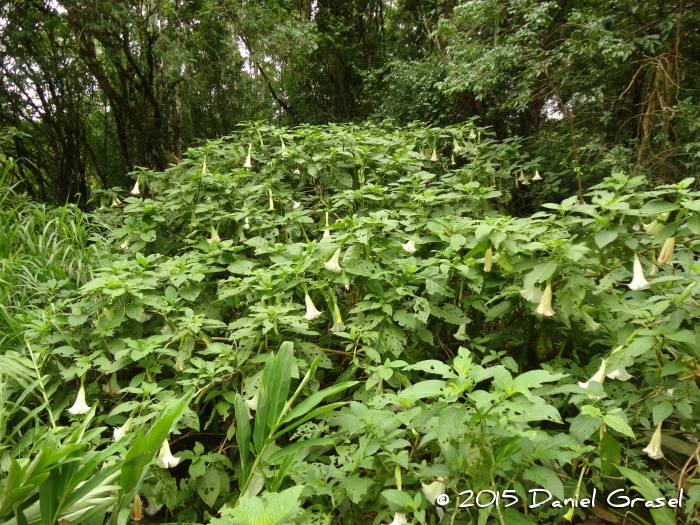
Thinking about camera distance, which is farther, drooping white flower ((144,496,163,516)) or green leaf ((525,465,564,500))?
drooping white flower ((144,496,163,516))

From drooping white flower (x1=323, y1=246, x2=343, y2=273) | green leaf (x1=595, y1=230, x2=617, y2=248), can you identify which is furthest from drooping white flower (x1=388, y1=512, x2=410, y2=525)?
green leaf (x1=595, y1=230, x2=617, y2=248)

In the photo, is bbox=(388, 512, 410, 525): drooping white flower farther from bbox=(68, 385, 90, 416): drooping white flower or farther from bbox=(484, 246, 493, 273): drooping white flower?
bbox=(68, 385, 90, 416): drooping white flower

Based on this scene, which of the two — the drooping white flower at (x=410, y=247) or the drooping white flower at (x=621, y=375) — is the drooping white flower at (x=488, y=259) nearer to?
the drooping white flower at (x=410, y=247)

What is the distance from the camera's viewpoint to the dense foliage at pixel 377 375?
1.19 metres

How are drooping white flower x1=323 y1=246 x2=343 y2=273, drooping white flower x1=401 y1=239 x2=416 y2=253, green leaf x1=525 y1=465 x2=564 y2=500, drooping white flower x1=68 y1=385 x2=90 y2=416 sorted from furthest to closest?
drooping white flower x1=401 y1=239 x2=416 y2=253 < drooping white flower x1=323 y1=246 x2=343 y2=273 < drooping white flower x1=68 y1=385 x2=90 y2=416 < green leaf x1=525 y1=465 x2=564 y2=500

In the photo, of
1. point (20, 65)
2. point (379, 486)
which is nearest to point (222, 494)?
Result: point (379, 486)

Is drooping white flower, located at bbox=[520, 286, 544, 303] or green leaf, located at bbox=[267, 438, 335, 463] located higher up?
drooping white flower, located at bbox=[520, 286, 544, 303]

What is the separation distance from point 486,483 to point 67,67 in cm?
804

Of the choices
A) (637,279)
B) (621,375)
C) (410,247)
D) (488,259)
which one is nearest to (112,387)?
(410,247)

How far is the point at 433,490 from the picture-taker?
1.23 metres

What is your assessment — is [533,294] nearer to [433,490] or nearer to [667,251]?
[667,251]

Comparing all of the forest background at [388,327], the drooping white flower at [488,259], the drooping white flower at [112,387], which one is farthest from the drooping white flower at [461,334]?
the drooping white flower at [112,387]

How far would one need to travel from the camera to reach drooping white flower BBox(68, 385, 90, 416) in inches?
67.9

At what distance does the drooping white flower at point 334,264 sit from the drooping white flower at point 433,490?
903 mm
